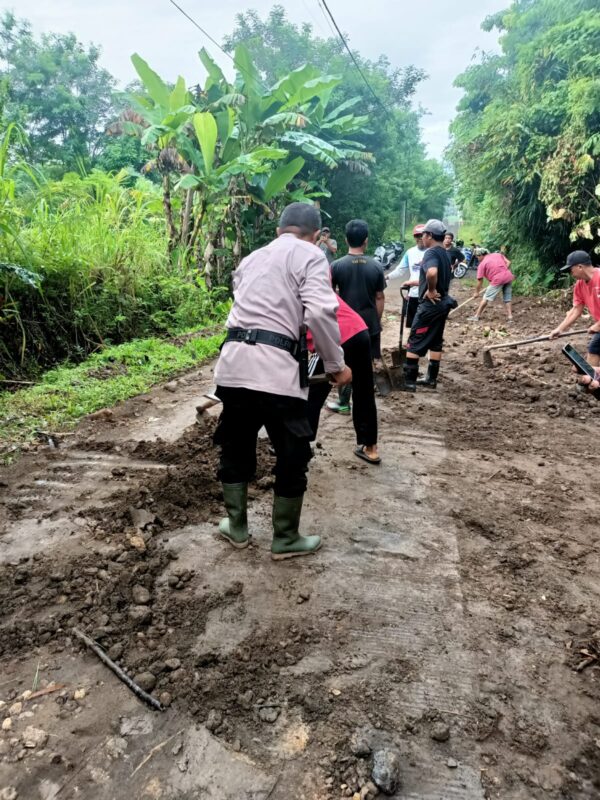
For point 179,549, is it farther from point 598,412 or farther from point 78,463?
point 598,412

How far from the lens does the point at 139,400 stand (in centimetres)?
520

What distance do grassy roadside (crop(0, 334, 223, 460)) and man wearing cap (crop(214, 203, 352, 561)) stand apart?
7.59 ft

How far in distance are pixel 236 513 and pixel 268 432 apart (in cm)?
52

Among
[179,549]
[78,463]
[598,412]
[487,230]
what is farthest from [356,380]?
[487,230]

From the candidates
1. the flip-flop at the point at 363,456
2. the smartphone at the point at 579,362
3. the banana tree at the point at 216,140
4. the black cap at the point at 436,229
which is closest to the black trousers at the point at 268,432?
the flip-flop at the point at 363,456

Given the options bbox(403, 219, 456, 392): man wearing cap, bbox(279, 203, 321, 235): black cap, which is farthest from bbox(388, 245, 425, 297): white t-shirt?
bbox(279, 203, 321, 235): black cap

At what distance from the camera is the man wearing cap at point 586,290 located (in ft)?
17.1

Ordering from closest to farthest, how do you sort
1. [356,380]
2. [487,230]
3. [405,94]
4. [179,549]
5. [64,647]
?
[64,647] < [179,549] < [356,380] < [487,230] < [405,94]

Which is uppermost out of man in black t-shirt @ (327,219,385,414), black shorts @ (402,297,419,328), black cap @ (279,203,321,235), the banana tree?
the banana tree

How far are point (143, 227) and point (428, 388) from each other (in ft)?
16.5

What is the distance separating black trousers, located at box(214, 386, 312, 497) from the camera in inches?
96.3

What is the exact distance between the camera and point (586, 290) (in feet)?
18.1

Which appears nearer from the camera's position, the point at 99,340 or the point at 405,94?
the point at 99,340

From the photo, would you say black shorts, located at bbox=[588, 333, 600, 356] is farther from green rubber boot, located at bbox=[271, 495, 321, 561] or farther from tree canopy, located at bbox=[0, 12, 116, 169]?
tree canopy, located at bbox=[0, 12, 116, 169]
